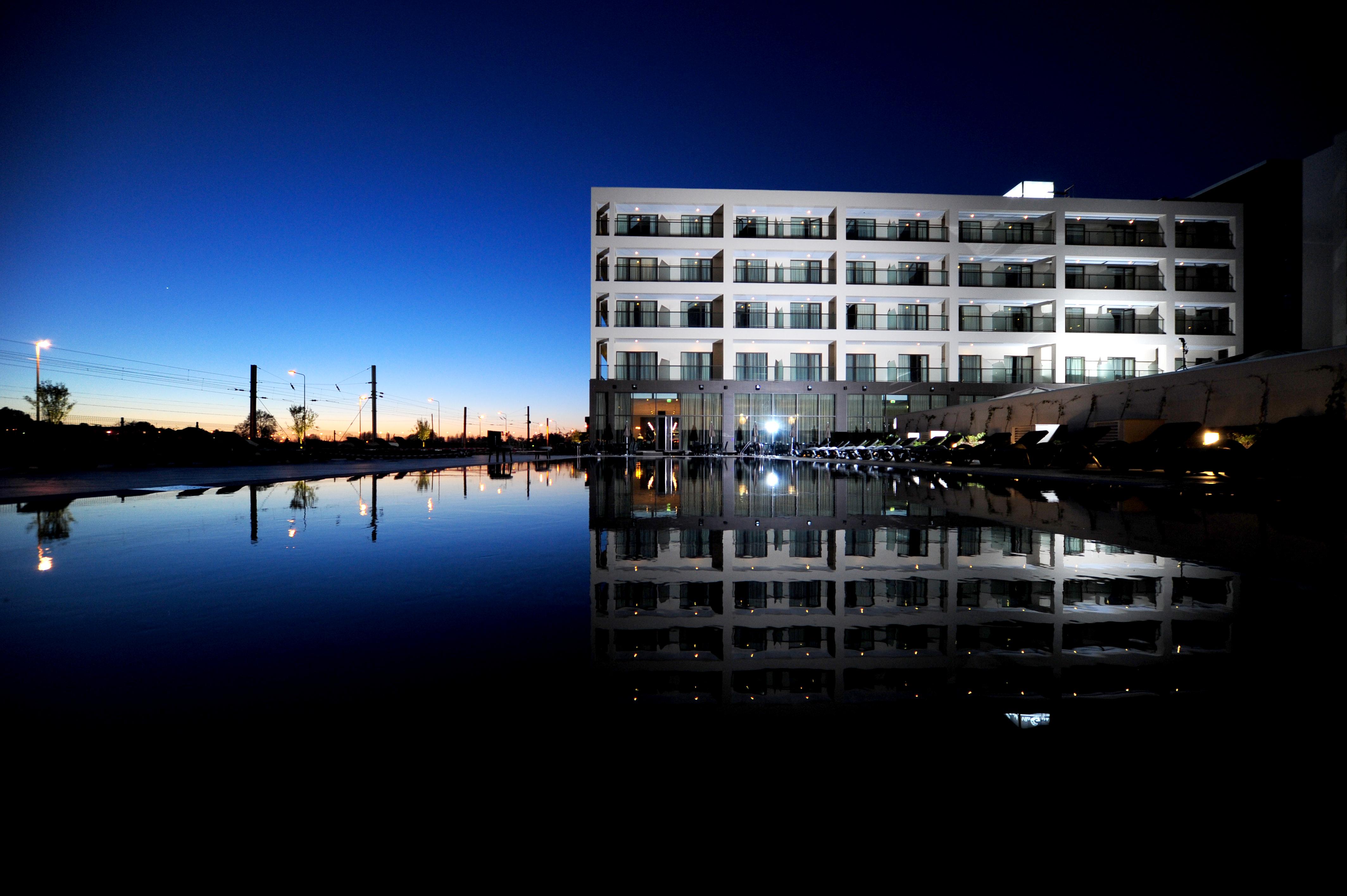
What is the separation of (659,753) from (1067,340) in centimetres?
4387

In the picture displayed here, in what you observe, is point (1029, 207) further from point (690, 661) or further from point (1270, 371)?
point (690, 661)

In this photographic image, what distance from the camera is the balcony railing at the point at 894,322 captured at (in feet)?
127

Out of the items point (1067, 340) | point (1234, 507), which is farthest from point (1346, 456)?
point (1067, 340)

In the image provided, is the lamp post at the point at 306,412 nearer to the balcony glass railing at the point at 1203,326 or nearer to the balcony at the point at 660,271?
the balcony at the point at 660,271

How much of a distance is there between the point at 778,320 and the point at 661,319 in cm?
724

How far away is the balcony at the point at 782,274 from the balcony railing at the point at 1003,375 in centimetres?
1024

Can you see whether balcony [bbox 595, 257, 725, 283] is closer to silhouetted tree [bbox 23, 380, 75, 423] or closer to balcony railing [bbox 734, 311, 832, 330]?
balcony railing [bbox 734, 311, 832, 330]

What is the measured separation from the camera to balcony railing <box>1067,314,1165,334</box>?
38156 millimetres

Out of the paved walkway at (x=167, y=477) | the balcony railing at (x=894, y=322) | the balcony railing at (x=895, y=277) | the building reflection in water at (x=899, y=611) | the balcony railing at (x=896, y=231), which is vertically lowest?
the building reflection in water at (x=899, y=611)

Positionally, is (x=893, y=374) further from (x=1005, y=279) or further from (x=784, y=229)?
(x=784, y=229)

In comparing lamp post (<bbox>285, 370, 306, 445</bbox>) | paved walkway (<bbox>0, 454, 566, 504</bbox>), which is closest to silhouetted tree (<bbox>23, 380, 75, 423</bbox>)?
lamp post (<bbox>285, 370, 306, 445</bbox>)

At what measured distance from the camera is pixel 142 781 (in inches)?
58.0

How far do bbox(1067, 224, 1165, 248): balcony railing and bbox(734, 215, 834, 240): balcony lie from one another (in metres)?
14.8

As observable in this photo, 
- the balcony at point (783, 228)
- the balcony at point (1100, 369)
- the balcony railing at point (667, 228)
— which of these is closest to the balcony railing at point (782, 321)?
the balcony at point (783, 228)
